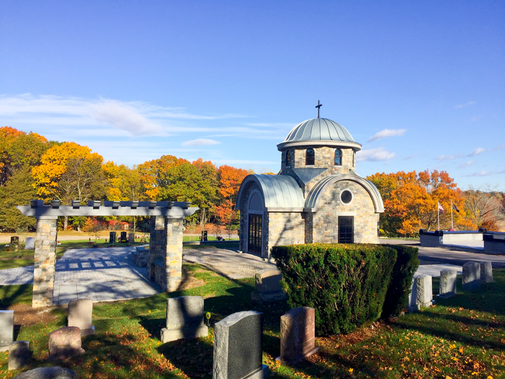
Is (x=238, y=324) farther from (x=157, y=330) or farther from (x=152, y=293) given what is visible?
(x=152, y=293)

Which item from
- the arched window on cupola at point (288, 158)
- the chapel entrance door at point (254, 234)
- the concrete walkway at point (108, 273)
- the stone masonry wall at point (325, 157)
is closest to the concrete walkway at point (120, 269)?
the concrete walkway at point (108, 273)

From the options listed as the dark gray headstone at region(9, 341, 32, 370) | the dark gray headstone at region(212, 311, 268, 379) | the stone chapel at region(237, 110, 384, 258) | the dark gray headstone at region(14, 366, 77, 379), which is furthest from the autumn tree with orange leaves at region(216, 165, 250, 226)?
the dark gray headstone at region(14, 366, 77, 379)

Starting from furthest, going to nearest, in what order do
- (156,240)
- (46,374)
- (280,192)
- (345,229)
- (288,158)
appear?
(288,158)
(345,229)
(280,192)
(156,240)
(46,374)

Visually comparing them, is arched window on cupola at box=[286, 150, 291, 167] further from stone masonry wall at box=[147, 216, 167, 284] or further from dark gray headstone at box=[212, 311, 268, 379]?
dark gray headstone at box=[212, 311, 268, 379]

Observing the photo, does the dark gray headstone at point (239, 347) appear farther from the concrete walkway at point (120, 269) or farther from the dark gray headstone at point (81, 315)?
the concrete walkway at point (120, 269)

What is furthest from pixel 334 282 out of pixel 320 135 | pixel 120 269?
pixel 320 135

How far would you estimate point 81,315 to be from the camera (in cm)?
890

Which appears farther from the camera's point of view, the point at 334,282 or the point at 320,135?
the point at 320,135

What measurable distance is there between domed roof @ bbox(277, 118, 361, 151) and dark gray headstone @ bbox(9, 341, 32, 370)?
19.7m

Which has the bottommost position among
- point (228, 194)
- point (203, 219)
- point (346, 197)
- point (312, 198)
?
point (203, 219)

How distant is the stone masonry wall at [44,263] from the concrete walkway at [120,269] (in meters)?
0.61

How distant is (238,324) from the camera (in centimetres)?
580

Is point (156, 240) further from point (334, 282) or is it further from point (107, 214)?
point (334, 282)

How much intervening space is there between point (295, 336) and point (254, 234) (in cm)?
1668
